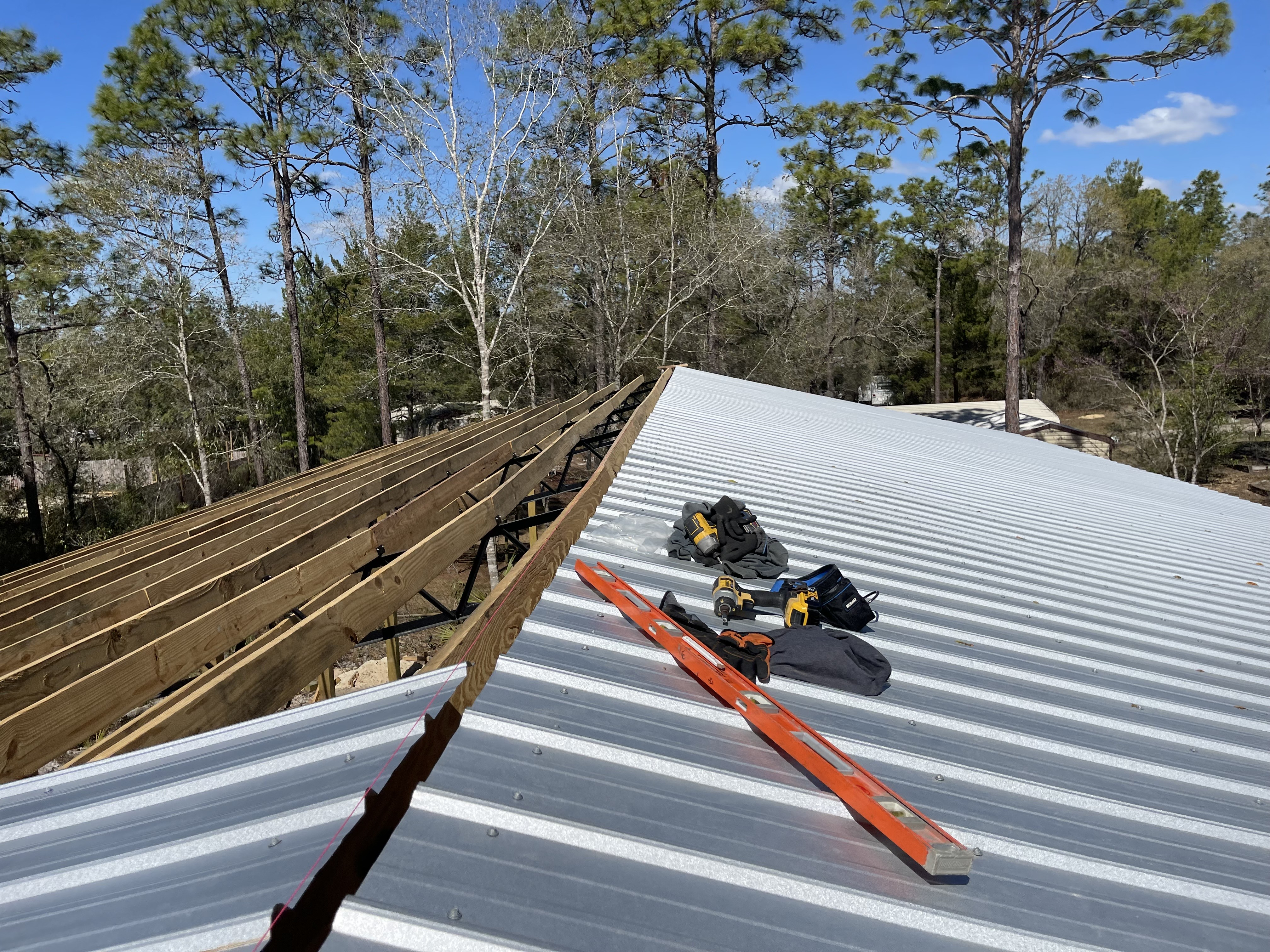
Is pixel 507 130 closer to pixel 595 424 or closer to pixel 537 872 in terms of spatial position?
pixel 595 424

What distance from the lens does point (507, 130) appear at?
16.5m

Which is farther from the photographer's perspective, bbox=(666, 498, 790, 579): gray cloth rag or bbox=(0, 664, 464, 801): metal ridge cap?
bbox=(666, 498, 790, 579): gray cloth rag

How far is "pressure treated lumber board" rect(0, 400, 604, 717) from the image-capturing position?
261 centimetres

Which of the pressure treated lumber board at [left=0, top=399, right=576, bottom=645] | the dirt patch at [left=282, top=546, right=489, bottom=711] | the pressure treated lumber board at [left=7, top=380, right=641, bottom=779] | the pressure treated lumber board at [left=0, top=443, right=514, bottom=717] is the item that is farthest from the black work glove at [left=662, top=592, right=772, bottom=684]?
the dirt patch at [left=282, top=546, right=489, bottom=711]

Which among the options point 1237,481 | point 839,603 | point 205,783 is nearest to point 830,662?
point 839,603

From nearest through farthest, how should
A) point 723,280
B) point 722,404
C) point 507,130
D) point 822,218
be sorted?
1. point 722,404
2. point 507,130
3. point 723,280
4. point 822,218

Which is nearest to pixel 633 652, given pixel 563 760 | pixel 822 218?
pixel 563 760

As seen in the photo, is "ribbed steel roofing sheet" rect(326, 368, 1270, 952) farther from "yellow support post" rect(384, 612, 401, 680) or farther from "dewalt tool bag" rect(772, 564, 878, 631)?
"yellow support post" rect(384, 612, 401, 680)

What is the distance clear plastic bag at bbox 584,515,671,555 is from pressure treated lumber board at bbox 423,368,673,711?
0.12m

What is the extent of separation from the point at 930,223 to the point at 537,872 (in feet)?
142

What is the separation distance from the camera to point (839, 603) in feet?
11.1

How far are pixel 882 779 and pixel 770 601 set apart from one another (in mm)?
1256

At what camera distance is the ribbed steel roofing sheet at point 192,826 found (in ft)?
4.61

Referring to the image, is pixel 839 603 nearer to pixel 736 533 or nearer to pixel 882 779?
pixel 736 533
